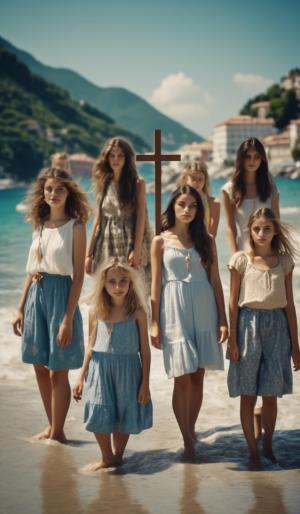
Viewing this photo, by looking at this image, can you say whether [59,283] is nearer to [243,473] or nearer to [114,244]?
[114,244]

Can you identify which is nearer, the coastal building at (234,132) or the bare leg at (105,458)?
the bare leg at (105,458)

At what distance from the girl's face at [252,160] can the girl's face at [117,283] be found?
1343 mm

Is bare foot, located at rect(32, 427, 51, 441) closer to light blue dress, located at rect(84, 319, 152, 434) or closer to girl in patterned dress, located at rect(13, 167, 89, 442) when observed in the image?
girl in patterned dress, located at rect(13, 167, 89, 442)

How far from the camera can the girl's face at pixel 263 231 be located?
14.3 feet

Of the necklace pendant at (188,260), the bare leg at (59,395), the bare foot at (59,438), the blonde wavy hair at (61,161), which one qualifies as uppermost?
the blonde wavy hair at (61,161)

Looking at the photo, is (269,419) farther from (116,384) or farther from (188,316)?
(116,384)

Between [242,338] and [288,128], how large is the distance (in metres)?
124

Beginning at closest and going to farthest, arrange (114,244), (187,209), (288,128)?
(187,209), (114,244), (288,128)

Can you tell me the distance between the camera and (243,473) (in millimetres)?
4234

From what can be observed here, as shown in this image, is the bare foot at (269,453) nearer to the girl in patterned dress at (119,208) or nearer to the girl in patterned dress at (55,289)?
the girl in patterned dress at (55,289)

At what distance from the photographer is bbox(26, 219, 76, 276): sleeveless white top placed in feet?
15.1

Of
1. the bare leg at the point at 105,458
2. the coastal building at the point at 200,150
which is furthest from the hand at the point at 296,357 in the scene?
the coastal building at the point at 200,150

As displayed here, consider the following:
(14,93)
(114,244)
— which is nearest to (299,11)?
(14,93)

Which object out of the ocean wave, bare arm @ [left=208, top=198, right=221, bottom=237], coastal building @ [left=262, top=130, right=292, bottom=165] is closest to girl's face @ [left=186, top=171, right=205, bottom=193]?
bare arm @ [left=208, top=198, right=221, bottom=237]
